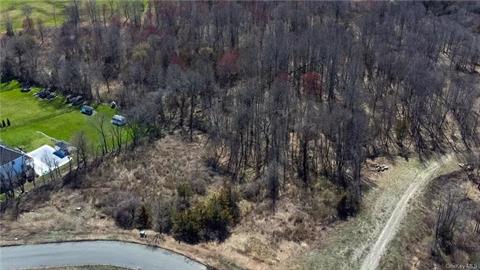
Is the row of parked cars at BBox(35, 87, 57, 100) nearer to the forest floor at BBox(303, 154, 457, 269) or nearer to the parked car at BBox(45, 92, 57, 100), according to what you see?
the parked car at BBox(45, 92, 57, 100)

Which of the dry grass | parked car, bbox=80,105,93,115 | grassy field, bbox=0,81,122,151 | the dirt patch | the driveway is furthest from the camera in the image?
parked car, bbox=80,105,93,115

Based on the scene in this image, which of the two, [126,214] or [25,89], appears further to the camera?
[25,89]

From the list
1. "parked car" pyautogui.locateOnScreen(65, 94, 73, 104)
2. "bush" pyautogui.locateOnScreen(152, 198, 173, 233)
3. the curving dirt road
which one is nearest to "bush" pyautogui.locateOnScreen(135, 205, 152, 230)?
"bush" pyautogui.locateOnScreen(152, 198, 173, 233)

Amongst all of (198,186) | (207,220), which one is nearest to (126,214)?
(207,220)

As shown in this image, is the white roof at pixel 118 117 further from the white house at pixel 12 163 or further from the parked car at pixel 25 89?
the parked car at pixel 25 89

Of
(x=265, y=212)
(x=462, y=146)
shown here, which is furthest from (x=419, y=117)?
(x=265, y=212)

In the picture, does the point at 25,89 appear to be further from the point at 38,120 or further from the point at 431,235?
the point at 431,235
